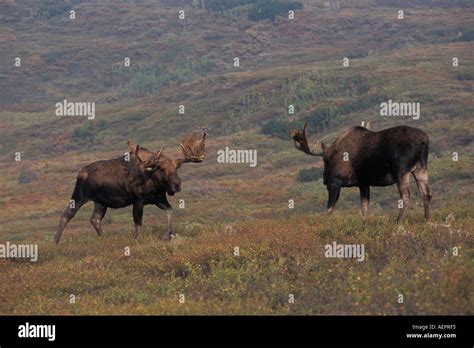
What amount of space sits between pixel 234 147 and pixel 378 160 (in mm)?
47010

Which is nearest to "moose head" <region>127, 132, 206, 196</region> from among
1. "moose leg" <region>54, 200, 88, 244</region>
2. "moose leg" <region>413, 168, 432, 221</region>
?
"moose leg" <region>54, 200, 88, 244</region>

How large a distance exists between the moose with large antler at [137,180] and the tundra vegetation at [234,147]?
34.7 inches

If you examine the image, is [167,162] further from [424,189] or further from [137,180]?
[424,189]

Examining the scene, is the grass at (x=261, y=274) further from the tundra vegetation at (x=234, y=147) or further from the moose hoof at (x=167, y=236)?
the moose hoof at (x=167, y=236)

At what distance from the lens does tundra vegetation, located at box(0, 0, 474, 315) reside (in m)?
15.1

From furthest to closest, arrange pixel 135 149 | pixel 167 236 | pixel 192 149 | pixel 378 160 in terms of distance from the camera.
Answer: pixel 192 149, pixel 135 149, pixel 167 236, pixel 378 160

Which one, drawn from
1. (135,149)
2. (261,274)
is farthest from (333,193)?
(135,149)

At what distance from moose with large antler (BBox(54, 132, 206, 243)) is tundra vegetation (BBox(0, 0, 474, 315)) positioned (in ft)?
2.89

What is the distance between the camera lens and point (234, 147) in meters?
65.8

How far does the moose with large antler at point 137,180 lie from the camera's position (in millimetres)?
20609

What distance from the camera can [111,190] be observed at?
21516mm

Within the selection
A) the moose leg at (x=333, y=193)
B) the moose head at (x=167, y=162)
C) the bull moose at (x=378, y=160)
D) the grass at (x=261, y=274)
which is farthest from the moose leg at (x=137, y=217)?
the moose leg at (x=333, y=193)
